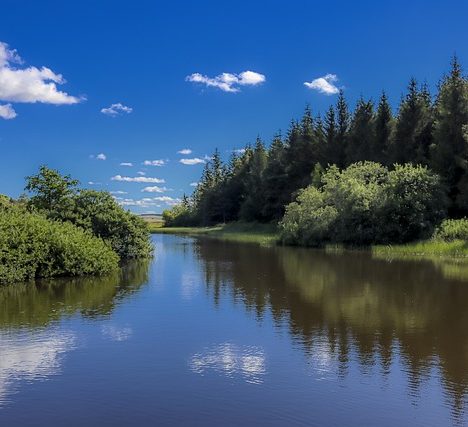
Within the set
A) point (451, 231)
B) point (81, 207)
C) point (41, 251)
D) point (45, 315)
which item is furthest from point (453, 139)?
point (45, 315)

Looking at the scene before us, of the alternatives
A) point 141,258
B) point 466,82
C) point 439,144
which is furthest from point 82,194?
point 466,82

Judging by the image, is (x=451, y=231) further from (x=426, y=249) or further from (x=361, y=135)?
(x=361, y=135)

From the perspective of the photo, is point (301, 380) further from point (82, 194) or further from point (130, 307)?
point (82, 194)

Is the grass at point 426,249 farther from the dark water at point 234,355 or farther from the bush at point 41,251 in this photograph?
the bush at point 41,251

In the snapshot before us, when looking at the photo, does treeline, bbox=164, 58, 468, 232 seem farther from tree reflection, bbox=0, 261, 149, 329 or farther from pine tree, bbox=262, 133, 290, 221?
tree reflection, bbox=0, 261, 149, 329

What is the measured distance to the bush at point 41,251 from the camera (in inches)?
821

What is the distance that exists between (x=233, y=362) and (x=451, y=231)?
102 feet

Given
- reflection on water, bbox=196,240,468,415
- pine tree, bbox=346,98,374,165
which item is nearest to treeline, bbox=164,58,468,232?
pine tree, bbox=346,98,374,165

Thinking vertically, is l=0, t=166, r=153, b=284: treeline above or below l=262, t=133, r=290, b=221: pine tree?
below

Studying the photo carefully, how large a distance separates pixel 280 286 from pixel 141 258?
15646 millimetres

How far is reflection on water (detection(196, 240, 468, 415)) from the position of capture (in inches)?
411

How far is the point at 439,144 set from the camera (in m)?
46.7

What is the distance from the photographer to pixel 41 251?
71.7ft

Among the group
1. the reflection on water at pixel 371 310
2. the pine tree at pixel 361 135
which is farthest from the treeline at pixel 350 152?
the reflection on water at pixel 371 310
